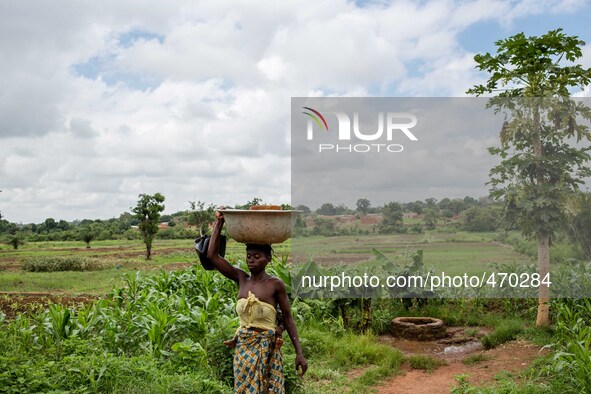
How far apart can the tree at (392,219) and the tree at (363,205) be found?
0.26m

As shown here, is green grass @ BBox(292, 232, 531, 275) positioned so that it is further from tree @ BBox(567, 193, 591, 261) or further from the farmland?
tree @ BBox(567, 193, 591, 261)

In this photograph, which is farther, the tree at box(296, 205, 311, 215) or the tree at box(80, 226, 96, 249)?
the tree at box(80, 226, 96, 249)

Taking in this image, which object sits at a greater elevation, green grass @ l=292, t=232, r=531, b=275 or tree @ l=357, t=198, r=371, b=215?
tree @ l=357, t=198, r=371, b=215

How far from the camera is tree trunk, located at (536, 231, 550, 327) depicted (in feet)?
24.4

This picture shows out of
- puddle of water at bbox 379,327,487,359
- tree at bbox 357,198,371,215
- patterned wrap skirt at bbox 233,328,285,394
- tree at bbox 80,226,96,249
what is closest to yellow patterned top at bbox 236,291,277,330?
patterned wrap skirt at bbox 233,328,285,394

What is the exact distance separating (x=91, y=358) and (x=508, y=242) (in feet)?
20.8

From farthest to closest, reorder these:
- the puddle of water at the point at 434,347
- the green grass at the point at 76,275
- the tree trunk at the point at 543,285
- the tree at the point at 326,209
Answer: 1. the green grass at the point at 76,275
2. the tree at the point at 326,209
3. the tree trunk at the point at 543,285
4. the puddle of water at the point at 434,347

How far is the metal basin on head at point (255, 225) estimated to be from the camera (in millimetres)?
3686

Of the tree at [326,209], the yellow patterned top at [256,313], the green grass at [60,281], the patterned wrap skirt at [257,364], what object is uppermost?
the tree at [326,209]

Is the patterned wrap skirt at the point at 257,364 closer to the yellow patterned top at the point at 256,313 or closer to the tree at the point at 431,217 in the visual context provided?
the yellow patterned top at the point at 256,313

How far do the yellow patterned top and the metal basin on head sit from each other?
0.37 m

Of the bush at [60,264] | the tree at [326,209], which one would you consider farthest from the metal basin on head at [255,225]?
the bush at [60,264]

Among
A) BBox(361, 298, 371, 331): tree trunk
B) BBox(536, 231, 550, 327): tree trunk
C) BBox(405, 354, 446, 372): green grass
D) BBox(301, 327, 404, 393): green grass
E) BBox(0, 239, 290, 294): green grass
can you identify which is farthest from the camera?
BBox(0, 239, 290, 294): green grass

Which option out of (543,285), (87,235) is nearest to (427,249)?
(543,285)
